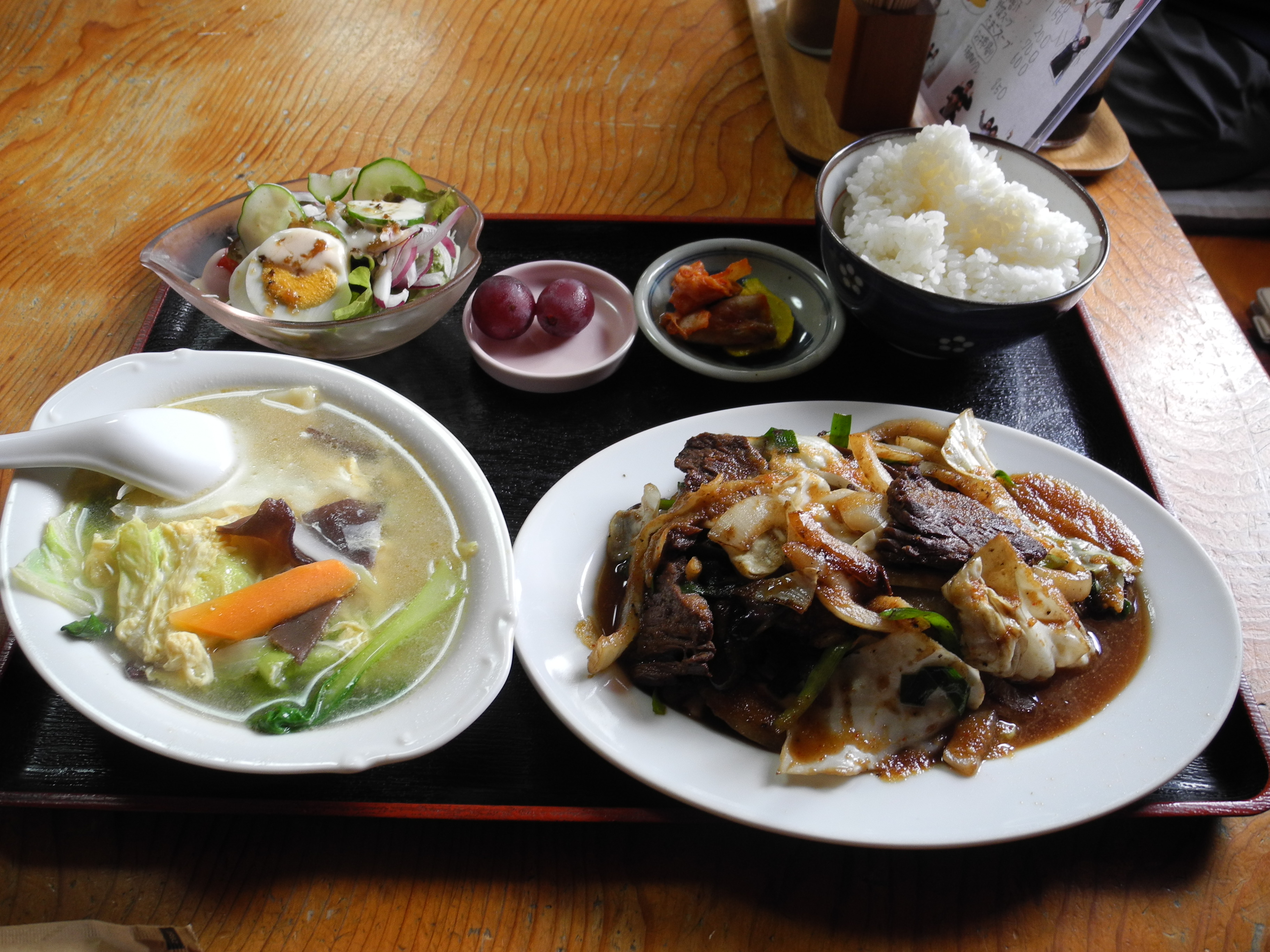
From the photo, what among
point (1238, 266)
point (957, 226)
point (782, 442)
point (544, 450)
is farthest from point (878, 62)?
point (1238, 266)

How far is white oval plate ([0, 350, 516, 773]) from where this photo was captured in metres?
1.27

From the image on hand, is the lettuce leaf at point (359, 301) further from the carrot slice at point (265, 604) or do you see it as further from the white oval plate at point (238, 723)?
the carrot slice at point (265, 604)

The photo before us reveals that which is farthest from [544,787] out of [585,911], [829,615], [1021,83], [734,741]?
[1021,83]

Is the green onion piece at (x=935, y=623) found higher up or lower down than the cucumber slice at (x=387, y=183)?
higher up

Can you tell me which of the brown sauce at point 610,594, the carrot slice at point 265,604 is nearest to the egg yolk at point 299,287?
the carrot slice at point 265,604

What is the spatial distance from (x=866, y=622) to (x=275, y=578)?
1.13m

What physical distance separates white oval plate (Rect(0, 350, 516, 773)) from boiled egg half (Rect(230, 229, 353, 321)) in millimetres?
265

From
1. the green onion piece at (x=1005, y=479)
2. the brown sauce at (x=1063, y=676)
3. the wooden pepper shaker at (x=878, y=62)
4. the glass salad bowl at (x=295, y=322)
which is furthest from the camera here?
the wooden pepper shaker at (x=878, y=62)

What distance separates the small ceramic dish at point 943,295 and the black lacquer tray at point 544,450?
0.15m

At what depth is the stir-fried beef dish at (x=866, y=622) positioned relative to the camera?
1.44 m

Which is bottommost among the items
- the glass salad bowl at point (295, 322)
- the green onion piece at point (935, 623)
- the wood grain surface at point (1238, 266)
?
the glass salad bowl at point (295, 322)

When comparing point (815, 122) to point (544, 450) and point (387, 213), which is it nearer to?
point (387, 213)

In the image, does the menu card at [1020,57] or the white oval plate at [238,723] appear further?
the menu card at [1020,57]

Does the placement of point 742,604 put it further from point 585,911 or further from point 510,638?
point 585,911
